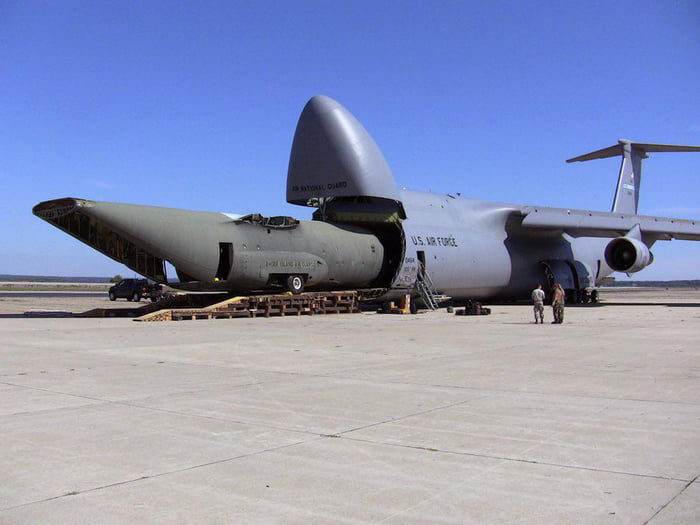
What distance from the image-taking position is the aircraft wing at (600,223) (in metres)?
31.7

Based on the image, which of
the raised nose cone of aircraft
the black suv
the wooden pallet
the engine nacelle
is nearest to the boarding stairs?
the wooden pallet

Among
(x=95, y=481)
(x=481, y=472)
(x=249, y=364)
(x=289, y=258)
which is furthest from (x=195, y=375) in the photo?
(x=289, y=258)

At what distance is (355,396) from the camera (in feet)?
25.7

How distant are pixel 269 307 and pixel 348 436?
57.0 ft

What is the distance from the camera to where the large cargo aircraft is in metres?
21.7

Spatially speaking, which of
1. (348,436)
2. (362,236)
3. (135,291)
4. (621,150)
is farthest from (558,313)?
(135,291)

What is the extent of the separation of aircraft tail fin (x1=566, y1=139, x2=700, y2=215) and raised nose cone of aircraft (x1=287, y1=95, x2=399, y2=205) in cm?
1768

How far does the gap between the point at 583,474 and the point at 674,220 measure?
103ft

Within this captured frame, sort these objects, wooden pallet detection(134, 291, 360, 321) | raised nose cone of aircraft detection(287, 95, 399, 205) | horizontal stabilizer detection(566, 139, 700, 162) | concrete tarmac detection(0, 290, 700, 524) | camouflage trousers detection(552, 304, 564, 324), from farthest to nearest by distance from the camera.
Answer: horizontal stabilizer detection(566, 139, 700, 162) < raised nose cone of aircraft detection(287, 95, 399, 205) < wooden pallet detection(134, 291, 360, 321) < camouflage trousers detection(552, 304, 564, 324) < concrete tarmac detection(0, 290, 700, 524)

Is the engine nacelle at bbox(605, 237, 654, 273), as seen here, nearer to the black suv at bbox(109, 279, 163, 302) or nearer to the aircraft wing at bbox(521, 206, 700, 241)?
the aircraft wing at bbox(521, 206, 700, 241)

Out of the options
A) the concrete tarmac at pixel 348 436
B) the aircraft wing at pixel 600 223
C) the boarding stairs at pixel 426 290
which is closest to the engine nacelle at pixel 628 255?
the aircraft wing at pixel 600 223

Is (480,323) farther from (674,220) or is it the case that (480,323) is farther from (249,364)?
(674,220)

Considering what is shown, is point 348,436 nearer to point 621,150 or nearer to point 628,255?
point 628,255

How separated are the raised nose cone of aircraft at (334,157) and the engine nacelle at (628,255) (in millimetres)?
11749
